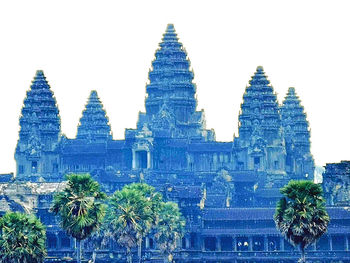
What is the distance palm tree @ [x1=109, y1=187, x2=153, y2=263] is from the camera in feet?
534

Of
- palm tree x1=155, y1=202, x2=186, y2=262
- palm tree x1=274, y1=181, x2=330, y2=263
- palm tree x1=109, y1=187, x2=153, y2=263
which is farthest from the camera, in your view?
palm tree x1=155, y1=202, x2=186, y2=262

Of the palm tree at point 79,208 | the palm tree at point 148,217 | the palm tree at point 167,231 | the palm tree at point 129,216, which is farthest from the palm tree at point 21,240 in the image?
the palm tree at point 167,231

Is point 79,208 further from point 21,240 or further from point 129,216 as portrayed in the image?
point 129,216

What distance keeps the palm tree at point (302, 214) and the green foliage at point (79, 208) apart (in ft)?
56.7

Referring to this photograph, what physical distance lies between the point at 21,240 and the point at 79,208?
5838 millimetres

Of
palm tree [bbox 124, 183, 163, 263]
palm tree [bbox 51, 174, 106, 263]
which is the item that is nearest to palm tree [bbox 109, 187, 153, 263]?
palm tree [bbox 124, 183, 163, 263]

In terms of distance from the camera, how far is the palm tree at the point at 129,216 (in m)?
163

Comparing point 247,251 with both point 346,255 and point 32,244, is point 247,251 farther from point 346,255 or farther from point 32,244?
point 32,244

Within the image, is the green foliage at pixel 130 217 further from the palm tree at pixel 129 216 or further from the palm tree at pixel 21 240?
the palm tree at pixel 21 240

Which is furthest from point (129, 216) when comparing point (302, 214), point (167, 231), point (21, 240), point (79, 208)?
point (302, 214)

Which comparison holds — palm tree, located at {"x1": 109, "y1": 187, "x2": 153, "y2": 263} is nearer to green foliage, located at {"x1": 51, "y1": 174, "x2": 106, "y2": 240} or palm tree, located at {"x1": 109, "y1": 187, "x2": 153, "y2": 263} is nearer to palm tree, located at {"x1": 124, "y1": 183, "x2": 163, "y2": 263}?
palm tree, located at {"x1": 124, "y1": 183, "x2": 163, "y2": 263}

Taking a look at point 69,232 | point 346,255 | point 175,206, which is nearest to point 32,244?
point 69,232

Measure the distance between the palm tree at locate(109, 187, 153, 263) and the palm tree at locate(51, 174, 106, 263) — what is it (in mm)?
20190

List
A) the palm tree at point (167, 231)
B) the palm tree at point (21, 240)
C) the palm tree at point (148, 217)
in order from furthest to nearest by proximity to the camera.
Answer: the palm tree at point (167, 231), the palm tree at point (148, 217), the palm tree at point (21, 240)
